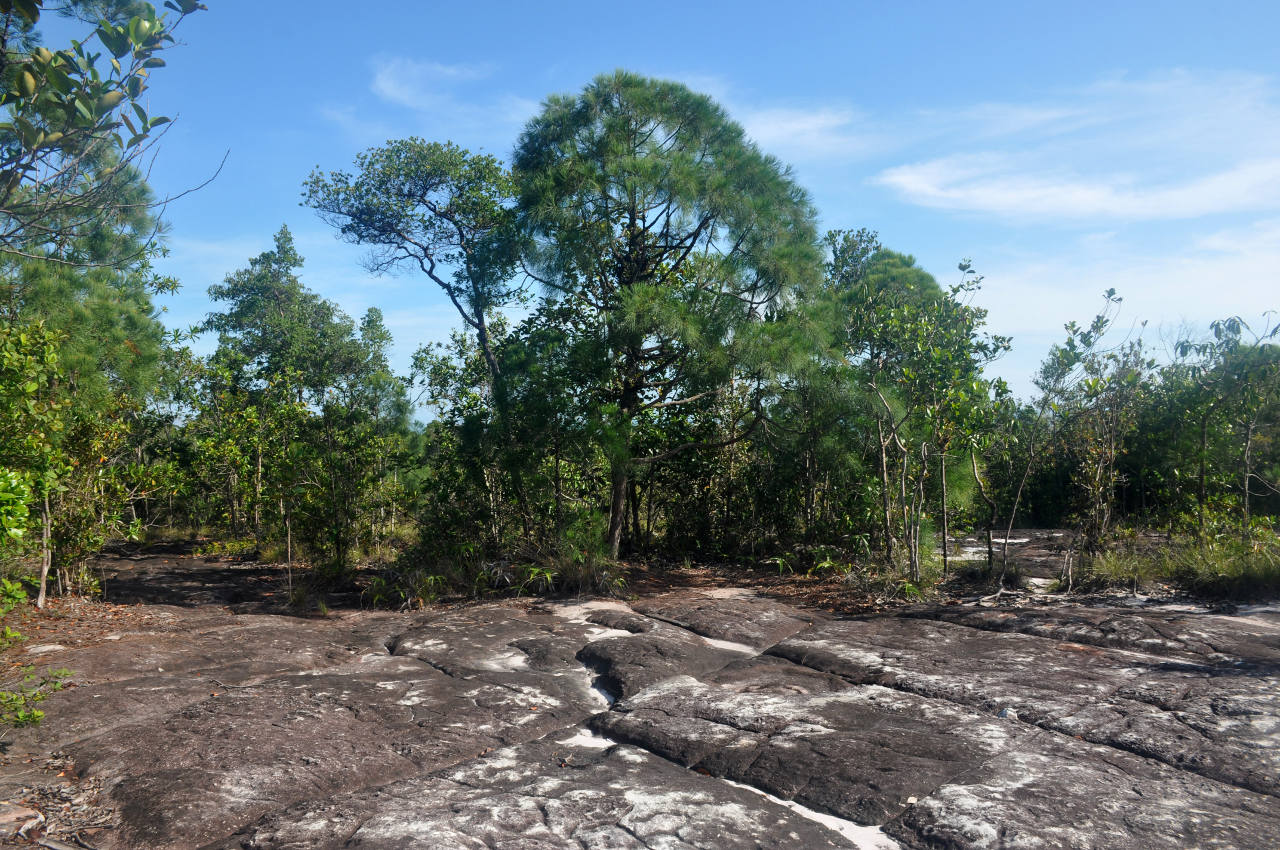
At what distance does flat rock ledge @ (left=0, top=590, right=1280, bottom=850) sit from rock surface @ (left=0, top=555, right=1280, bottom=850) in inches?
0.6

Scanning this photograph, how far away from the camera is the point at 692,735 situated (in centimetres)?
405

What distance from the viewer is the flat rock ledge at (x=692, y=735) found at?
3.08 meters

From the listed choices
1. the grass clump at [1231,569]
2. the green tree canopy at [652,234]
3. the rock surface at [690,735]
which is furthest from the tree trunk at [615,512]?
the grass clump at [1231,569]

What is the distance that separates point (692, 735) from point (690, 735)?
0.01 metres

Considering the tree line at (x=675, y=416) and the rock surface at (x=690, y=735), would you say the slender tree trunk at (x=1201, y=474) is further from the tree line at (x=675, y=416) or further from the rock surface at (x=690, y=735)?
the rock surface at (x=690, y=735)

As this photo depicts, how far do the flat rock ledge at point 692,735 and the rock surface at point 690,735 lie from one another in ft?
0.05

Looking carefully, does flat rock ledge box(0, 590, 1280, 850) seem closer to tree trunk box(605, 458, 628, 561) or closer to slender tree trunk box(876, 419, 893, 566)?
slender tree trunk box(876, 419, 893, 566)

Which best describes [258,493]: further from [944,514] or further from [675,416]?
[944,514]

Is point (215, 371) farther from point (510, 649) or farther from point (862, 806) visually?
point (862, 806)

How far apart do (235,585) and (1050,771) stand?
866cm

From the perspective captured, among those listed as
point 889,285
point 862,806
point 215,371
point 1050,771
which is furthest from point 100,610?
point 889,285

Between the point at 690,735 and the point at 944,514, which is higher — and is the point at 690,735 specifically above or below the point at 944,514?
below

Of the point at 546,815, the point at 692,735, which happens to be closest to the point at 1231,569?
the point at 692,735

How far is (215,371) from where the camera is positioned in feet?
39.9
